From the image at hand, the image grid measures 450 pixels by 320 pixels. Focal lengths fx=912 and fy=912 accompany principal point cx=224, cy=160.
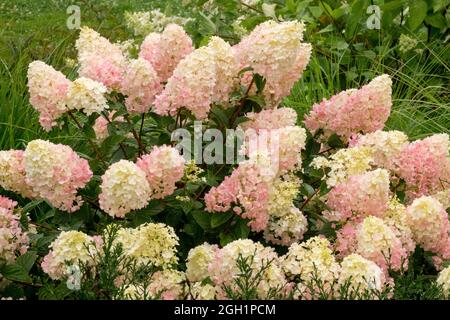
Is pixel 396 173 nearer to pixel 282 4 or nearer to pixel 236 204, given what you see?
pixel 236 204

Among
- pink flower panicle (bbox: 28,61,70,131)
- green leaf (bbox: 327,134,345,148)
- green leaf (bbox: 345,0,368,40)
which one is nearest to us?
pink flower panicle (bbox: 28,61,70,131)

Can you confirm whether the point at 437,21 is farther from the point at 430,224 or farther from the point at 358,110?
the point at 430,224

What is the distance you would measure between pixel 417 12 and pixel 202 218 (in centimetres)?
Answer: 280

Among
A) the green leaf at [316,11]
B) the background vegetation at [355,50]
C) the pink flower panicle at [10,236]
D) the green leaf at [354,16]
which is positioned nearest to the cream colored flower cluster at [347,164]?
the pink flower panicle at [10,236]

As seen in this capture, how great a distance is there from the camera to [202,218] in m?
2.96

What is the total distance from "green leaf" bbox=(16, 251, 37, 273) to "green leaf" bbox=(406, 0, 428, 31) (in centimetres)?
316

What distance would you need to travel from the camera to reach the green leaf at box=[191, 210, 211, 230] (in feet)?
9.69

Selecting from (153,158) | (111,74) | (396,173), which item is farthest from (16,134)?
(396,173)

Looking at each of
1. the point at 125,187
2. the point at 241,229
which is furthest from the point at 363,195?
the point at 125,187

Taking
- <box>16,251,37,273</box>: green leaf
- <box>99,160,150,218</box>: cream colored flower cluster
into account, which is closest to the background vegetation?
<box>16,251,37,273</box>: green leaf

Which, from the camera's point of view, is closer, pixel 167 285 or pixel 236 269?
pixel 236 269

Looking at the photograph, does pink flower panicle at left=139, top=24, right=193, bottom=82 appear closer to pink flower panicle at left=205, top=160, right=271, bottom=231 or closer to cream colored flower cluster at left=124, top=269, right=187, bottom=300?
pink flower panicle at left=205, top=160, right=271, bottom=231

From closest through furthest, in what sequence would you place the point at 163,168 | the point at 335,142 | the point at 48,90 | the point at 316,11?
the point at 163,168 < the point at 48,90 < the point at 335,142 < the point at 316,11

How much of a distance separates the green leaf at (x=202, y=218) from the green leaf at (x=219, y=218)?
44mm
